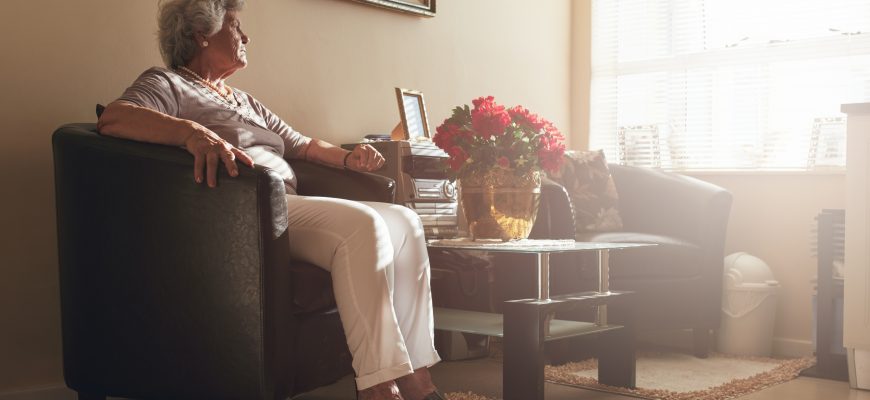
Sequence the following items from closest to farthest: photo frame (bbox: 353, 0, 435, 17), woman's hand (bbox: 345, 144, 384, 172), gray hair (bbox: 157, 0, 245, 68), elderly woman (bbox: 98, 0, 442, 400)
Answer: elderly woman (bbox: 98, 0, 442, 400) → gray hair (bbox: 157, 0, 245, 68) → woman's hand (bbox: 345, 144, 384, 172) → photo frame (bbox: 353, 0, 435, 17)

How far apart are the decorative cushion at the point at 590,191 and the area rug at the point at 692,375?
0.59 meters

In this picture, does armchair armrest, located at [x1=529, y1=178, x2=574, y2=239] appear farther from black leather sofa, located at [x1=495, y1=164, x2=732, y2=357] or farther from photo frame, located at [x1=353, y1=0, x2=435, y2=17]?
photo frame, located at [x1=353, y1=0, x2=435, y2=17]

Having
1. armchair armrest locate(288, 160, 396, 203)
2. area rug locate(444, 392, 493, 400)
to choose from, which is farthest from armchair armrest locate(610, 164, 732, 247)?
armchair armrest locate(288, 160, 396, 203)

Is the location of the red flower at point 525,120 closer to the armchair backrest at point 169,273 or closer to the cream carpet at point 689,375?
the cream carpet at point 689,375

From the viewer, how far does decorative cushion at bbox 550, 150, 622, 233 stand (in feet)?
12.7

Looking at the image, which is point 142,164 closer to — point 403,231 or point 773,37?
point 403,231

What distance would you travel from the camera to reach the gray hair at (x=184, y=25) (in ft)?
8.39

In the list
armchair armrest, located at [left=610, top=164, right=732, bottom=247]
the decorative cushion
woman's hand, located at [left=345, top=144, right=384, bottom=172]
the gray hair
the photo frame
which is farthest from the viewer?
the decorative cushion

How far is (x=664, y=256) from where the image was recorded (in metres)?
3.61

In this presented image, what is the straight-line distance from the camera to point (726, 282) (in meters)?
3.82

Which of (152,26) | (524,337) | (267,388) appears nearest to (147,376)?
(267,388)

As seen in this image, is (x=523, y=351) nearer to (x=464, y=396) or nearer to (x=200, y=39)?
(x=464, y=396)

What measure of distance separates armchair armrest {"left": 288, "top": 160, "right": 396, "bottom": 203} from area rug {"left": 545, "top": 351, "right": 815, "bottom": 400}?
996mm

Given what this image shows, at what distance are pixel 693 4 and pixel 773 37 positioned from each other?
45 centimetres
